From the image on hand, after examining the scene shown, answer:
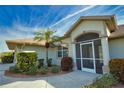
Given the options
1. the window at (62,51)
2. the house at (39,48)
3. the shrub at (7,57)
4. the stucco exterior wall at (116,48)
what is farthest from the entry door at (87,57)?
the shrub at (7,57)

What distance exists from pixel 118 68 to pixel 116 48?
9.74 ft

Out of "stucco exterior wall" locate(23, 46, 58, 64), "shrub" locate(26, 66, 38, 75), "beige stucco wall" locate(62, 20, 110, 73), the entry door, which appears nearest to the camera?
"beige stucco wall" locate(62, 20, 110, 73)

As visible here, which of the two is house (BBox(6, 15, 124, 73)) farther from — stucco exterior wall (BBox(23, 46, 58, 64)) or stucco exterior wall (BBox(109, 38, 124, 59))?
stucco exterior wall (BBox(23, 46, 58, 64))

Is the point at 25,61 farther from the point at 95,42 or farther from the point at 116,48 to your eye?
the point at 116,48

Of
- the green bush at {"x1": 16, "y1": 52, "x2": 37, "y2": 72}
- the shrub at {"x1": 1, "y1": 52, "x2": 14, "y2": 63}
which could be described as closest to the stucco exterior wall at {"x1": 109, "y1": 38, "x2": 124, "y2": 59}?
the green bush at {"x1": 16, "y1": 52, "x2": 37, "y2": 72}

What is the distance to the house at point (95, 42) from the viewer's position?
11148 mm

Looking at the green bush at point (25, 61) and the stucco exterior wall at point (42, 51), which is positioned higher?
the stucco exterior wall at point (42, 51)

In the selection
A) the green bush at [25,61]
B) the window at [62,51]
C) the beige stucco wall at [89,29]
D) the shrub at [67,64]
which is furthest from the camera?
the window at [62,51]

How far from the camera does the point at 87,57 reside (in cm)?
1285

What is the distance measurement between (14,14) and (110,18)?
7.92 meters

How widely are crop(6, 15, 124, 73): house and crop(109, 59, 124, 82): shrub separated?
1.31 m

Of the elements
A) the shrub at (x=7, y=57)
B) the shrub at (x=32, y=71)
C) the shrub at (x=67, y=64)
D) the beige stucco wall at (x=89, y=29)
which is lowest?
the shrub at (x=32, y=71)

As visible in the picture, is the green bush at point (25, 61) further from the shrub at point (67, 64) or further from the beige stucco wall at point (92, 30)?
the beige stucco wall at point (92, 30)

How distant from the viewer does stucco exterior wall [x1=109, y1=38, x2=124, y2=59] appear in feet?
36.5
